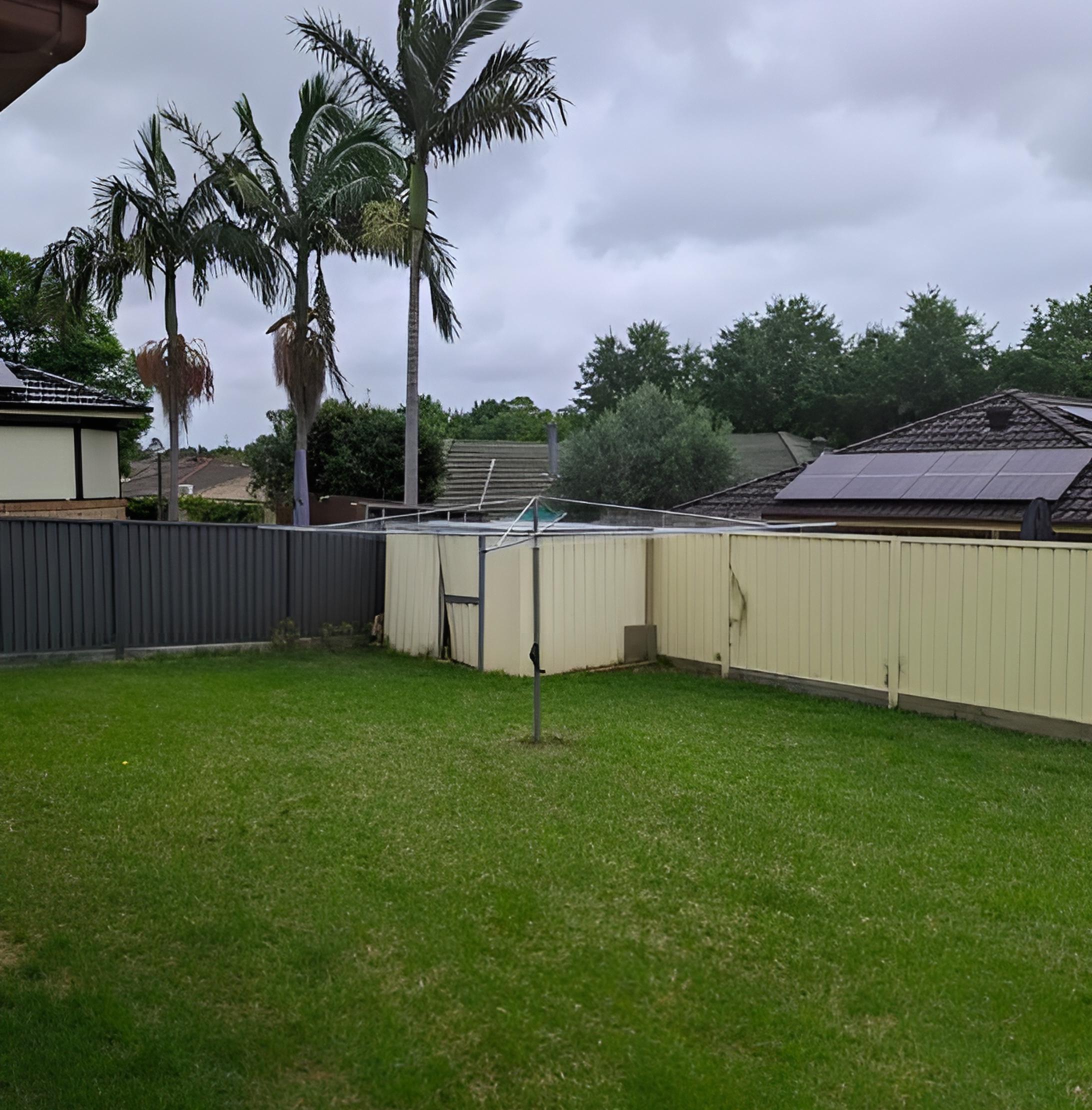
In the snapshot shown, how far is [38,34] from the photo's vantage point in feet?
8.70

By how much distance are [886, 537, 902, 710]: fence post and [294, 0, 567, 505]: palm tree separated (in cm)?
1098

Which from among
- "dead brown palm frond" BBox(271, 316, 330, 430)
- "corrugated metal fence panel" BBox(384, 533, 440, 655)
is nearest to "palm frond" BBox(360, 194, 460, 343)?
"dead brown palm frond" BBox(271, 316, 330, 430)

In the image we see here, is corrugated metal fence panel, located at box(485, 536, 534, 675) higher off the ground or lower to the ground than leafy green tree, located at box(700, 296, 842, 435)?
lower

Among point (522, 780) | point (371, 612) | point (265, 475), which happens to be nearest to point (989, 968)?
point (522, 780)

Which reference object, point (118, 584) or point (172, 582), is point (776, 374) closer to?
point (172, 582)

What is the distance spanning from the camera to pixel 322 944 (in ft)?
15.2

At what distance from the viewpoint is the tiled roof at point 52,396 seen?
59.6 feet

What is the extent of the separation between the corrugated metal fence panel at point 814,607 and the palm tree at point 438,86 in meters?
9.30

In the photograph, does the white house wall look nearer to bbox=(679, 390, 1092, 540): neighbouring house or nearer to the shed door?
the shed door

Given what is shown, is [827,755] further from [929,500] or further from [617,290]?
[617,290]

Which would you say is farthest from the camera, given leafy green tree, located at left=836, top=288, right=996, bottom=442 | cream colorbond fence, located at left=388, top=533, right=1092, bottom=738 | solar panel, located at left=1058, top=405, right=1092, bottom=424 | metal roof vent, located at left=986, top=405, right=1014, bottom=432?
leafy green tree, located at left=836, top=288, right=996, bottom=442

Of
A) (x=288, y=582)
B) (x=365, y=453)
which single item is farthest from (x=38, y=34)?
(x=365, y=453)

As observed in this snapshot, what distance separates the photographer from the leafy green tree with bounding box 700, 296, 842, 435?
156 ft

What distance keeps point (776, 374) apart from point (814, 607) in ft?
134
